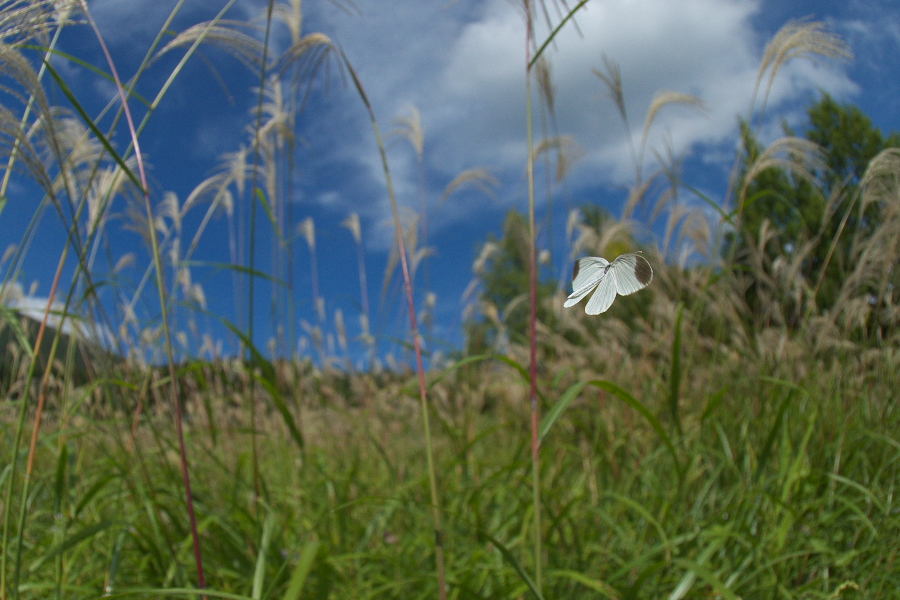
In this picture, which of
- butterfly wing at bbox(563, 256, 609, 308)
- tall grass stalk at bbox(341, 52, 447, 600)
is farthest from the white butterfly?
tall grass stalk at bbox(341, 52, 447, 600)

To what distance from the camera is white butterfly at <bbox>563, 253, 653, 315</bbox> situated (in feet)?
0.58

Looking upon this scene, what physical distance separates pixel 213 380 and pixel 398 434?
1.81 m

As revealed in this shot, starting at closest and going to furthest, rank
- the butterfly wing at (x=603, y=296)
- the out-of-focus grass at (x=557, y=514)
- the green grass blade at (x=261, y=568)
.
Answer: the butterfly wing at (x=603, y=296), the green grass blade at (x=261, y=568), the out-of-focus grass at (x=557, y=514)

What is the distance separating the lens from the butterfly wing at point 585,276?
20 cm

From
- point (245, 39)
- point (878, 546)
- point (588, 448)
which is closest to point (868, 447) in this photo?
point (878, 546)

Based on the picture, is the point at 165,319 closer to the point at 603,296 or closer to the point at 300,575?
the point at 300,575

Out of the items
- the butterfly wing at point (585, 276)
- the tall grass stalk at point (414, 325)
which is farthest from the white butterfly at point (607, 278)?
the tall grass stalk at point (414, 325)

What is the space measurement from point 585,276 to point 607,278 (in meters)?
0.01

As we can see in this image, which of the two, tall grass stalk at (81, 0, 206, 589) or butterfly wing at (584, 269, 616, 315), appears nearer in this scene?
butterfly wing at (584, 269, 616, 315)

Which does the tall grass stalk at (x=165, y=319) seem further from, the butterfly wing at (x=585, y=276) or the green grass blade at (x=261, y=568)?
the butterfly wing at (x=585, y=276)

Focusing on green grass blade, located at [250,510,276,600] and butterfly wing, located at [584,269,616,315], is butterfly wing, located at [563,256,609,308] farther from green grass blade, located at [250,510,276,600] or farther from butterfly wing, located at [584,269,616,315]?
green grass blade, located at [250,510,276,600]

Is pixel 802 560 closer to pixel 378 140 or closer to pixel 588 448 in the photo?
pixel 588 448

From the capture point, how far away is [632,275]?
0.60ft

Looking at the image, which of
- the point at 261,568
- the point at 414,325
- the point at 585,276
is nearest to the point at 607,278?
the point at 585,276
